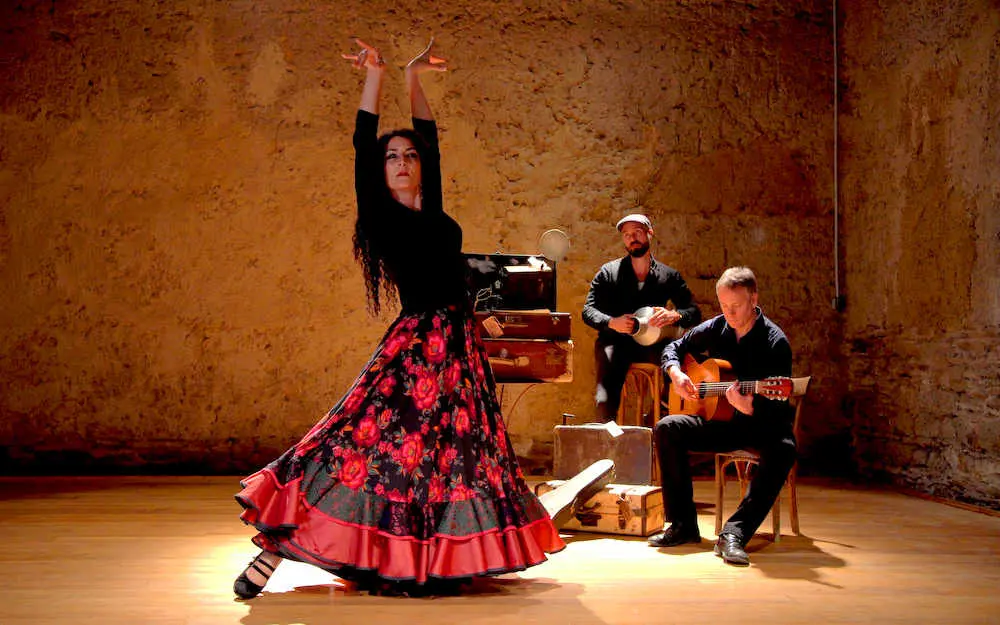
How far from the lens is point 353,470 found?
2.77 m

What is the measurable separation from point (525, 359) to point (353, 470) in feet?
6.29

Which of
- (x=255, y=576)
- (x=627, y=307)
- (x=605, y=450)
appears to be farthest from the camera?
(x=627, y=307)

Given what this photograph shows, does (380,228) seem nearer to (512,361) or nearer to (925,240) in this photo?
(512,361)

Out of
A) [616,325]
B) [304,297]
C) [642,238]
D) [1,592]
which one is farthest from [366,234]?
[304,297]

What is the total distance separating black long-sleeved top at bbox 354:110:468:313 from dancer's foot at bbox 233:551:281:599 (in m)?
0.94

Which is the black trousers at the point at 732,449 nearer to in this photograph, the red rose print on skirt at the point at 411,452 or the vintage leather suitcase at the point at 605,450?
the vintage leather suitcase at the point at 605,450

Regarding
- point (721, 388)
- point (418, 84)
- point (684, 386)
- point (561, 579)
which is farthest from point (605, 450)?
point (418, 84)

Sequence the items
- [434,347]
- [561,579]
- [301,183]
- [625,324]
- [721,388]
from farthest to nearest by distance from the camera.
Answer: [301,183]
[625,324]
[721,388]
[561,579]
[434,347]

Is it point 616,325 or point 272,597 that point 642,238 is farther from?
point 272,597

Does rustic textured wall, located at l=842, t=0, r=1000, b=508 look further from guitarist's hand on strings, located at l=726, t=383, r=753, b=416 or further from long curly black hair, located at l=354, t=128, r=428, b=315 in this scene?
long curly black hair, located at l=354, t=128, r=428, b=315

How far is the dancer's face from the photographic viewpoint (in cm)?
296

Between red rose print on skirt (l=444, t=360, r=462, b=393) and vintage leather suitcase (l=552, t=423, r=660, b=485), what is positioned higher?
red rose print on skirt (l=444, t=360, r=462, b=393)

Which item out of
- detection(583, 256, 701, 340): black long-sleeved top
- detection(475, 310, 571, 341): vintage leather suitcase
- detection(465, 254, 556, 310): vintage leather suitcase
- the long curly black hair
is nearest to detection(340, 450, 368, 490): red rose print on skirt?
the long curly black hair

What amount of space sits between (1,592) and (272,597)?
92cm
